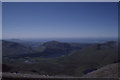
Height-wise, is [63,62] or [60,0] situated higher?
[60,0]

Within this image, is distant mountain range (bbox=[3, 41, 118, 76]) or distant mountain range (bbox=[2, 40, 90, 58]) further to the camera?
distant mountain range (bbox=[2, 40, 90, 58])

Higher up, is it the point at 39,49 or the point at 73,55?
the point at 39,49

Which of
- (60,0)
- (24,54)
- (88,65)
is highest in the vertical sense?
(60,0)

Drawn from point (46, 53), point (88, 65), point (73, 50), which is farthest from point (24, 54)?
point (88, 65)

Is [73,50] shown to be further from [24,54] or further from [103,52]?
[24,54]

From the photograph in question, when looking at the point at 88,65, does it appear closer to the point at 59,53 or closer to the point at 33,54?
the point at 59,53

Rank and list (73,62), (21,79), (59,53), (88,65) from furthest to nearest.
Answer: (59,53)
(73,62)
(88,65)
(21,79)

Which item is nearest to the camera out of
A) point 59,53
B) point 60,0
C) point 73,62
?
point 60,0

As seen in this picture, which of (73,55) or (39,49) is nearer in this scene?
(73,55)

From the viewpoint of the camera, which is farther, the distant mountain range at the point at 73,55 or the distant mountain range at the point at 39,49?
the distant mountain range at the point at 39,49

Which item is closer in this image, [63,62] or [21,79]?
[21,79]
